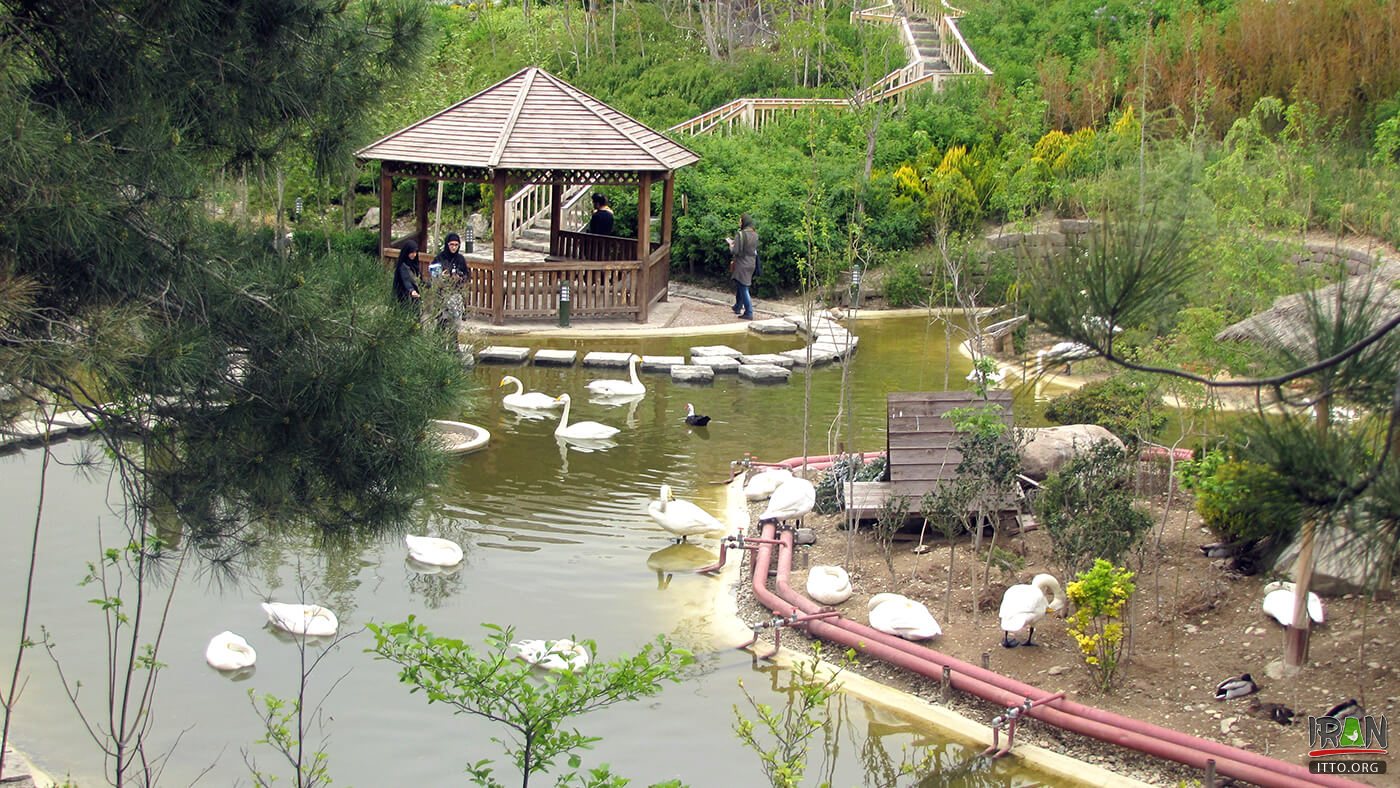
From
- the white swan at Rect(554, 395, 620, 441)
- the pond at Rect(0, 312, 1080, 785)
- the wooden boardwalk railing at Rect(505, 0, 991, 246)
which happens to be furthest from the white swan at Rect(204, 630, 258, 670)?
the wooden boardwalk railing at Rect(505, 0, 991, 246)

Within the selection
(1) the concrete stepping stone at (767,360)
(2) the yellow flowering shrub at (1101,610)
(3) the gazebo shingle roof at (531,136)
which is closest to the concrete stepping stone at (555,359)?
(1) the concrete stepping stone at (767,360)

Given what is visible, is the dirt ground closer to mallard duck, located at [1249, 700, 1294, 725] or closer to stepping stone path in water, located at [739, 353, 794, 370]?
mallard duck, located at [1249, 700, 1294, 725]

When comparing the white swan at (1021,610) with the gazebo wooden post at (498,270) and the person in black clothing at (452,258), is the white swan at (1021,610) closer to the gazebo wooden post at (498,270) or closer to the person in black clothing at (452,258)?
the person in black clothing at (452,258)

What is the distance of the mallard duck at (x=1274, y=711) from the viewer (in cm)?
679

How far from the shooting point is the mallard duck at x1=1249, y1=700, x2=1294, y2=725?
22.3 feet

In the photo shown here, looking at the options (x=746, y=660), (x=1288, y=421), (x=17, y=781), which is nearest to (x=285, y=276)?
(x=17, y=781)

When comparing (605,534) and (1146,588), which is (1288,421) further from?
(605,534)

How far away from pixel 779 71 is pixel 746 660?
24.9 metres

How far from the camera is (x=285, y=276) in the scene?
4.98 metres

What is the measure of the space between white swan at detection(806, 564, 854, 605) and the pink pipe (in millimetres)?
93

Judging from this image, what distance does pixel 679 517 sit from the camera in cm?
976

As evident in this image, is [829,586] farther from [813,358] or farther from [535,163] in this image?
[535,163]

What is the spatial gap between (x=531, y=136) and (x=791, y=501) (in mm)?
9894

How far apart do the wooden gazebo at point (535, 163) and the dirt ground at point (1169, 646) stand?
967 centimetres
